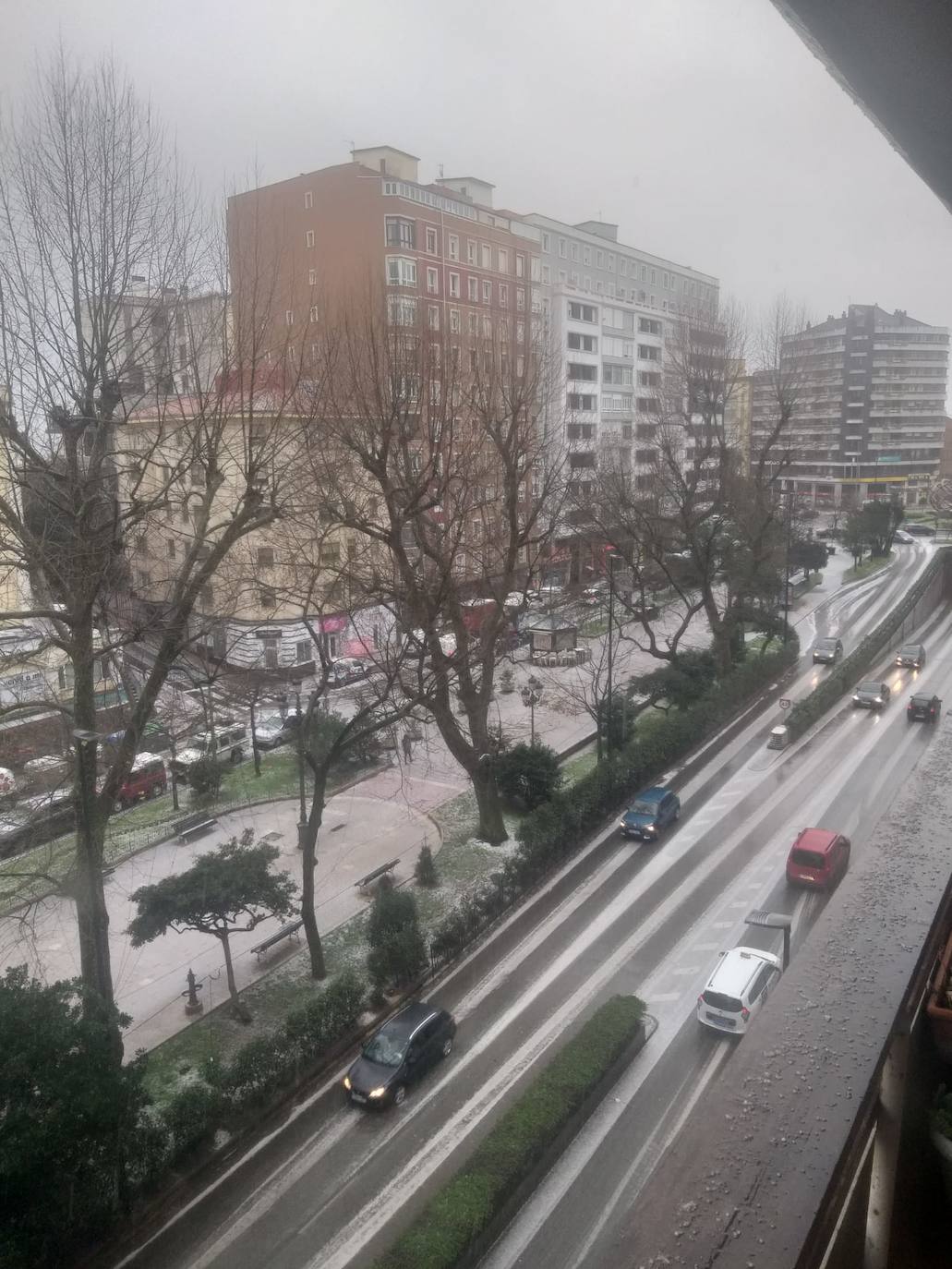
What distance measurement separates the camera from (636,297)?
3475cm

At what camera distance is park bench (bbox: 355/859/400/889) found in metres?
10.4

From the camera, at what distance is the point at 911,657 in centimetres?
1834

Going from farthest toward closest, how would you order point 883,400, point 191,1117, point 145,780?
point 883,400
point 145,780
point 191,1117

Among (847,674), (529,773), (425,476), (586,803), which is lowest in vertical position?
(586,803)

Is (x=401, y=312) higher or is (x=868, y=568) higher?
(x=401, y=312)

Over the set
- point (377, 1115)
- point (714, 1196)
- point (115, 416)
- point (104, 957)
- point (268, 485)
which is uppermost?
point (115, 416)

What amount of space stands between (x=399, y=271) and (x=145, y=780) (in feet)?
44.4

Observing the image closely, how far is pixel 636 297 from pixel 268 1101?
33484 mm

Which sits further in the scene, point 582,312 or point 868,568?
point 868,568

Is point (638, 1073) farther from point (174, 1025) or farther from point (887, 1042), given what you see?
point (887, 1042)

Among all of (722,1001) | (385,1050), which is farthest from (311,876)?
(722,1001)

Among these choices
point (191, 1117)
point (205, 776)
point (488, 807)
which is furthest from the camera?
point (205, 776)

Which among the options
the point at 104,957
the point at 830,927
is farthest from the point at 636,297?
the point at 830,927

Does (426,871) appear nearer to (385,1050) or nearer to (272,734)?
(385,1050)
